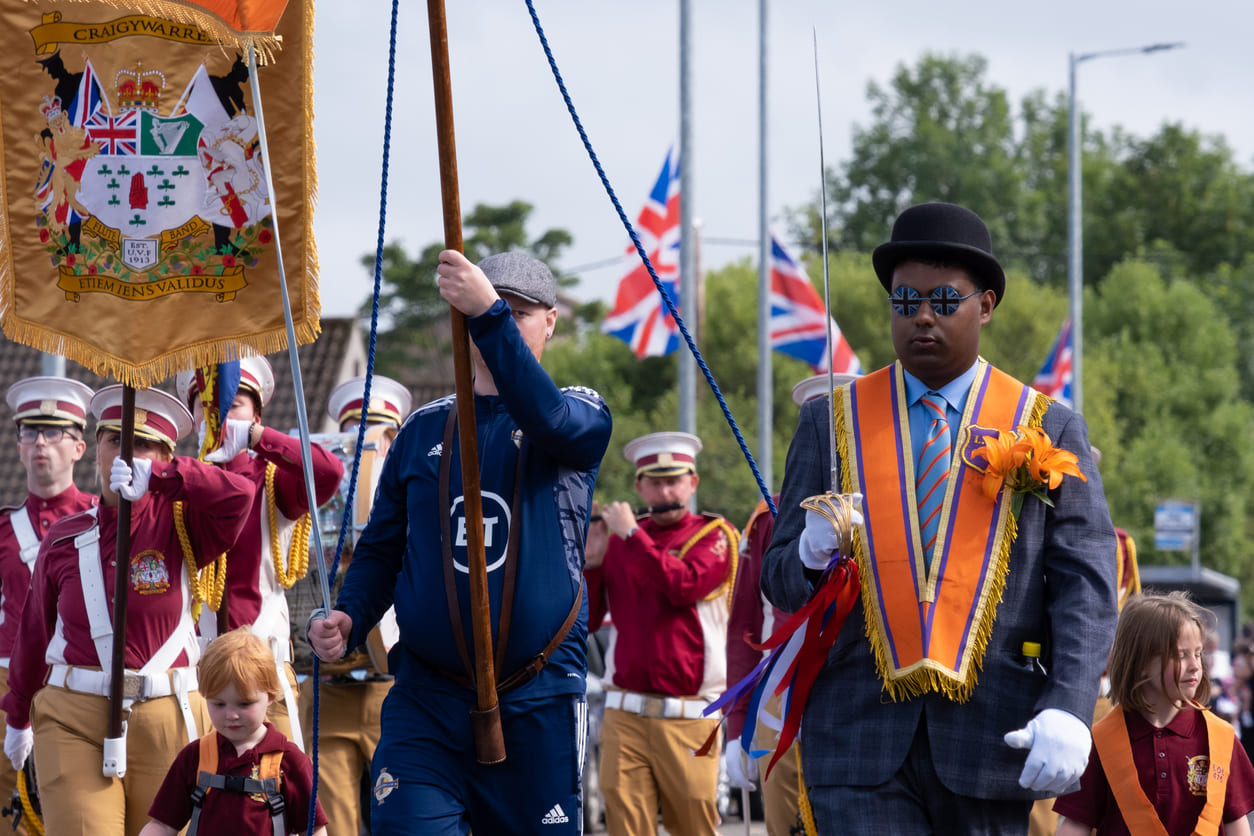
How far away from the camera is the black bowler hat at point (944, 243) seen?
4.48 metres

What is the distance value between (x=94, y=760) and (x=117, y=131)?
2349mm

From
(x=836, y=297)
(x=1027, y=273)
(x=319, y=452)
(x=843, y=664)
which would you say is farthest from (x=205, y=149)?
(x=1027, y=273)

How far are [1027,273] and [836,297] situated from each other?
51.0ft

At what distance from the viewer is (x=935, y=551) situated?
438cm

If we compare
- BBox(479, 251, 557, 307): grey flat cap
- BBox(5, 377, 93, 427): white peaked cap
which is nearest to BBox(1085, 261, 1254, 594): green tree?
BBox(5, 377, 93, 427): white peaked cap

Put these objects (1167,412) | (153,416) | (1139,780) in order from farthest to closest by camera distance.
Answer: (1167,412) → (153,416) → (1139,780)

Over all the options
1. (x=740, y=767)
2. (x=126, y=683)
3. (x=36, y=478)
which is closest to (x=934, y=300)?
(x=740, y=767)

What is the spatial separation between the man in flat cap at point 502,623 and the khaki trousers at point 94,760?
2223mm

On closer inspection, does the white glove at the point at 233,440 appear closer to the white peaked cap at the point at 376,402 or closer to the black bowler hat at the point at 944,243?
the white peaked cap at the point at 376,402

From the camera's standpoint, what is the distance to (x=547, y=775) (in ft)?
15.8

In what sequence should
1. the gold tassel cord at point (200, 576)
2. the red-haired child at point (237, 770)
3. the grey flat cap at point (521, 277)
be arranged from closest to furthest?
the grey flat cap at point (521, 277) → the red-haired child at point (237, 770) → the gold tassel cord at point (200, 576)

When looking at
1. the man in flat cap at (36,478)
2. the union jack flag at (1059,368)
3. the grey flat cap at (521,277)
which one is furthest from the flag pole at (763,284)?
the grey flat cap at (521,277)

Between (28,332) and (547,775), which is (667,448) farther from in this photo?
(547,775)

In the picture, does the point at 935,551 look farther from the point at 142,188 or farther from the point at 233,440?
the point at 233,440
